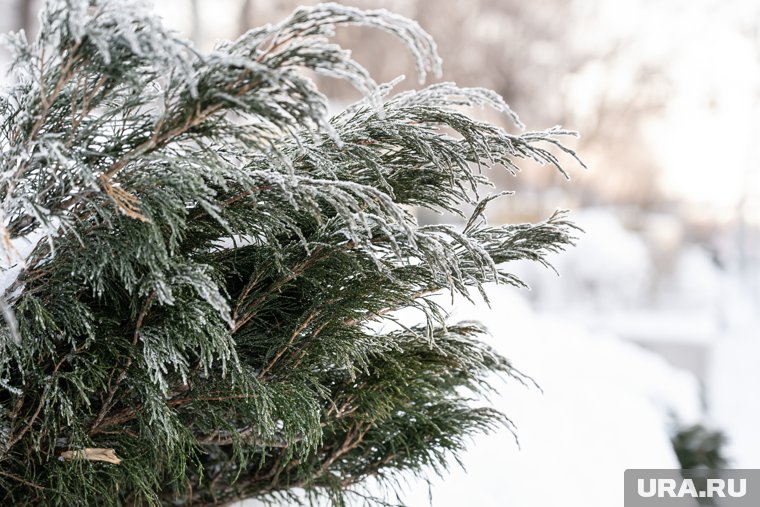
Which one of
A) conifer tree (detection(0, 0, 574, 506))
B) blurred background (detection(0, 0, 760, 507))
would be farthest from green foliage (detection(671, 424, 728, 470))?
conifer tree (detection(0, 0, 574, 506))

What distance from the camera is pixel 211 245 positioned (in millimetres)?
1309

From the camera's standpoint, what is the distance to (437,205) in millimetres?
1392

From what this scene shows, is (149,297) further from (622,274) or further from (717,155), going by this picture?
(717,155)

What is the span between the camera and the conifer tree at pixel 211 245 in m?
1.01

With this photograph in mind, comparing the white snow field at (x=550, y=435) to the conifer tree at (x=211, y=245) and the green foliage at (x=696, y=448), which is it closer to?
the conifer tree at (x=211, y=245)

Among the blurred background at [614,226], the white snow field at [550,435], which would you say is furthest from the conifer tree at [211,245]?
the white snow field at [550,435]

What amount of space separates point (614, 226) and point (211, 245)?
9.48 metres

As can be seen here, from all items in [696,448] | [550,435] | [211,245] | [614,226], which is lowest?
[696,448]

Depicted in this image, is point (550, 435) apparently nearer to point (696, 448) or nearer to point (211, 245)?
point (211, 245)

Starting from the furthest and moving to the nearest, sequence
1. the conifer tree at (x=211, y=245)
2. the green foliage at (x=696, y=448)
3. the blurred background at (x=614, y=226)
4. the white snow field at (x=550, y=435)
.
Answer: the green foliage at (x=696, y=448), the blurred background at (x=614, y=226), the white snow field at (x=550, y=435), the conifer tree at (x=211, y=245)

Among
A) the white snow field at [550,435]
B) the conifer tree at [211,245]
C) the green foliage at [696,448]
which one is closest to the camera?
the conifer tree at [211,245]

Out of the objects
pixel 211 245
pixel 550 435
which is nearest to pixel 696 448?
pixel 550 435

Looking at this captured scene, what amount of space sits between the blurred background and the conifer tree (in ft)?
0.65

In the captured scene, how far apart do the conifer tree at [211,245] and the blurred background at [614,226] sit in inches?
7.8
